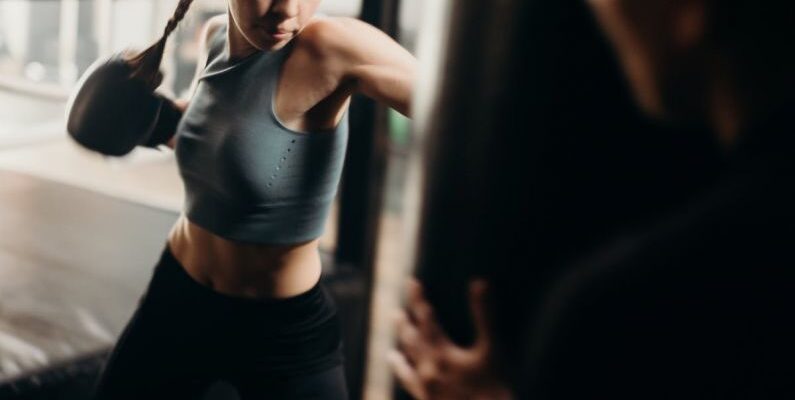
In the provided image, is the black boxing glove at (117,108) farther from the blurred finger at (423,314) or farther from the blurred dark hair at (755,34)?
the blurred dark hair at (755,34)

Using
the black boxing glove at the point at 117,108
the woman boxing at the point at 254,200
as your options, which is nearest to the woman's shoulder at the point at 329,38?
the woman boxing at the point at 254,200

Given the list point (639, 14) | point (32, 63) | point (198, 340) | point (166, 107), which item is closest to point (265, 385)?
point (198, 340)

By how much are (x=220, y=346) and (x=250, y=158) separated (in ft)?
0.60

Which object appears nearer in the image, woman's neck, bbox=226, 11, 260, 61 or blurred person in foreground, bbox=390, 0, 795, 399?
blurred person in foreground, bbox=390, 0, 795, 399

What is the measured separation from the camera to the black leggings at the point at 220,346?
2.41 feet

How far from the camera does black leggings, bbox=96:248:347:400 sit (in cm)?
74

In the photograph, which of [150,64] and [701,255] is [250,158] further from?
[701,255]

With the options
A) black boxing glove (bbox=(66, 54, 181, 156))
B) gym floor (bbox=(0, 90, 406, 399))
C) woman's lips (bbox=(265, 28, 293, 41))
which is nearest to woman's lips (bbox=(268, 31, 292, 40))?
woman's lips (bbox=(265, 28, 293, 41))

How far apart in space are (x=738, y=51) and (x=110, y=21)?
31.4 inches

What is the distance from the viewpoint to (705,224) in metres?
0.33

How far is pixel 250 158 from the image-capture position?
0.67 metres

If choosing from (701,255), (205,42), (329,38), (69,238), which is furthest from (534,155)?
(69,238)

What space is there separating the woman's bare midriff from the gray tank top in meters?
0.01

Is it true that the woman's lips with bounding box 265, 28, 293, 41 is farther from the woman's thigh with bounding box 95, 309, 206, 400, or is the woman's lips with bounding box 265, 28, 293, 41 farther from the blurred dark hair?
the blurred dark hair
